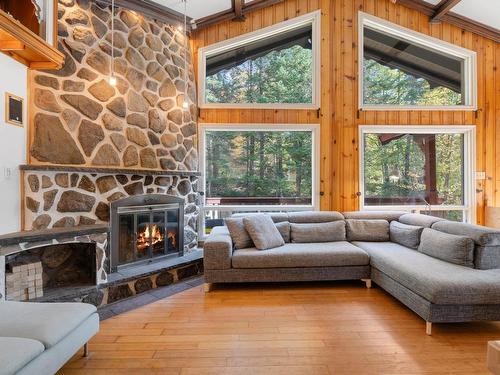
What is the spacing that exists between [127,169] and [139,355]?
2.02 metres

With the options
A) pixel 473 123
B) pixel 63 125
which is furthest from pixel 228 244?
pixel 473 123

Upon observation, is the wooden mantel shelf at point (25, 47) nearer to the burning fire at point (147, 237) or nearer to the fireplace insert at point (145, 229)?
the fireplace insert at point (145, 229)

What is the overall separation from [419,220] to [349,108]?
2017 millimetres

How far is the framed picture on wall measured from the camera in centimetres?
266

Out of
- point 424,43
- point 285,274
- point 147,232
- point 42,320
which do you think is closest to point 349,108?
point 424,43

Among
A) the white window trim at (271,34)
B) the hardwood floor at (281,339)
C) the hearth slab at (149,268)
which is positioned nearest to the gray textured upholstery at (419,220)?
the hardwood floor at (281,339)

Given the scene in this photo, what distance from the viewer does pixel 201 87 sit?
15.1ft

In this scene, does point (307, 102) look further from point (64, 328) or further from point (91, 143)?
point (64, 328)

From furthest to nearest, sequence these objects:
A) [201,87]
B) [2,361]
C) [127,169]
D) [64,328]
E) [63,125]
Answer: [201,87]
[127,169]
[63,125]
[64,328]
[2,361]

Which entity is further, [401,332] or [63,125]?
[63,125]

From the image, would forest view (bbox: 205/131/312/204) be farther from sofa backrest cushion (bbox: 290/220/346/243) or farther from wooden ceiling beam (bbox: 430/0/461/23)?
wooden ceiling beam (bbox: 430/0/461/23)

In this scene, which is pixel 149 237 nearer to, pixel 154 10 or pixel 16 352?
pixel 16 352

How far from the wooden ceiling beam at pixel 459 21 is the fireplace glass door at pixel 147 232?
4.86 meters

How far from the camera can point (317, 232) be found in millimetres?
4109
